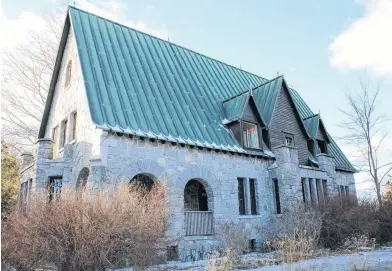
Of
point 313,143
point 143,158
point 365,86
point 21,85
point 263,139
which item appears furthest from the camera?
point 365,86

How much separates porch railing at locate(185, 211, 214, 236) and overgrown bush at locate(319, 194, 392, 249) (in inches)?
177

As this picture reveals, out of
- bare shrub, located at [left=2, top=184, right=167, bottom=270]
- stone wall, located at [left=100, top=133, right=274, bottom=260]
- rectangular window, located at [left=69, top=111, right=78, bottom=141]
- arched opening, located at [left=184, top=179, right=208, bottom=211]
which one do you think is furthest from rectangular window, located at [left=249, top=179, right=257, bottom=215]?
bare shrub, located at [left=2, top=184, right=167, bottom=270]

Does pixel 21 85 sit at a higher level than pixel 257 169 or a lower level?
higher

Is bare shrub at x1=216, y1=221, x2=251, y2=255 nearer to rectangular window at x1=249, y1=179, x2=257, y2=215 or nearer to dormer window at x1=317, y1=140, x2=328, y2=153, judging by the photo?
rectangular window at x1=249, y1=179, x2=257, y2=215

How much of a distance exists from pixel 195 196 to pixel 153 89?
17.6 feet

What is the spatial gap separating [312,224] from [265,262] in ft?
13.3

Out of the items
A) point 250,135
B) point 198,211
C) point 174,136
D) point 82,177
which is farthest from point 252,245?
point 82,177

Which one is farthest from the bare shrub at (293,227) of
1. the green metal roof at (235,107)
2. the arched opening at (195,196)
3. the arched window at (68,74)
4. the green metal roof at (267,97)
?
the arched window at (68,74)

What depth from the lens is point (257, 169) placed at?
1655cm

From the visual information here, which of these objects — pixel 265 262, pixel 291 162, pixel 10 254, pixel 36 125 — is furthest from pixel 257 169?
pixel 36 125

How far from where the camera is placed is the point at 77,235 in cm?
716

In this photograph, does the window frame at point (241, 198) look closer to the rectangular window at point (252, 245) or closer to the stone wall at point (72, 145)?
the rectangular window at point (252, 245)

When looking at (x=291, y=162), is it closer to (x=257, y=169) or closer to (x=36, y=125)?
(x=257, y=169)

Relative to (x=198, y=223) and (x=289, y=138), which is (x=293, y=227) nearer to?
(x=198, y=223)
